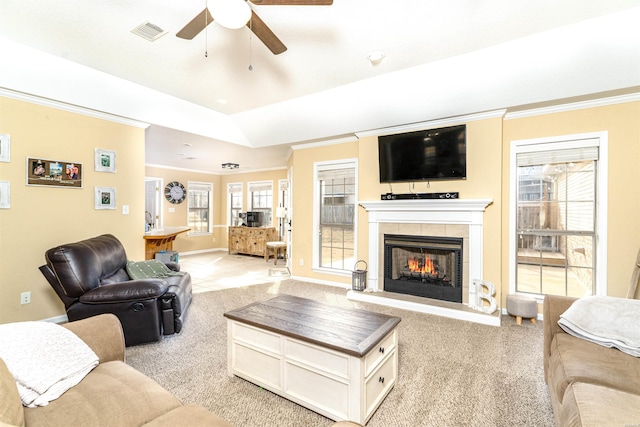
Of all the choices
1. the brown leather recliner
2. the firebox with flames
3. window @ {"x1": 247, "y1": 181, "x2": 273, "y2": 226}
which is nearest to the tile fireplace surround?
the firebox with flames

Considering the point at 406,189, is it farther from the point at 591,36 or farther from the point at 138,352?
the point at 138,352

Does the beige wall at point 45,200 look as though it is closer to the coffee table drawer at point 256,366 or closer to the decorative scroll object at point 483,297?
the coffee table drawer at point 256,366

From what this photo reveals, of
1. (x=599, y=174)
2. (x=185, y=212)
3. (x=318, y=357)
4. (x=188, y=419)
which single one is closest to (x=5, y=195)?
(x=188, y=419)

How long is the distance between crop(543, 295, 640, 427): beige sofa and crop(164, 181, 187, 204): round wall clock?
320 inches

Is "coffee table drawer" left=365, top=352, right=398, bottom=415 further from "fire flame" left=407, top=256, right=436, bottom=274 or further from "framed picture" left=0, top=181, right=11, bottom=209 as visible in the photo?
"framed picture" left=0, top=181, right=11, bottom=209

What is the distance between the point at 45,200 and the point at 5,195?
32 centimetres

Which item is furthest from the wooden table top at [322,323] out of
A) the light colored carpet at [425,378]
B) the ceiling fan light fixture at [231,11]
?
the ceiling fan light fixture at [231,11]

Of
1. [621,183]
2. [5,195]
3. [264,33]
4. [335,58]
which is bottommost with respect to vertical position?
[5,195]

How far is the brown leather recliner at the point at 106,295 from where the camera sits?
2469 millimetres

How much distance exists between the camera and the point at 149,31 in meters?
2.61

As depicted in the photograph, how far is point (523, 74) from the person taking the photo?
297 cm

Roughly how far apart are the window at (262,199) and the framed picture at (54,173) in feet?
15.5

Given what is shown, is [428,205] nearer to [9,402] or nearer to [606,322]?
[606,322]

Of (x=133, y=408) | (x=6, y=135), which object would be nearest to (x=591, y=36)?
(x=133, y=408)
